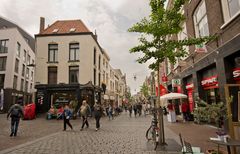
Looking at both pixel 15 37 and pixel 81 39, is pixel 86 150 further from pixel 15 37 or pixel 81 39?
pixel 15 37

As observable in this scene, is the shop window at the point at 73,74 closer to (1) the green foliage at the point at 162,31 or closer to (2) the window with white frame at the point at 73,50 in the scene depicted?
(2) the window with white frame at the point at 73,50

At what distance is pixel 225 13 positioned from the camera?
9.96 m

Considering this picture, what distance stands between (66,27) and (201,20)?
1933cm

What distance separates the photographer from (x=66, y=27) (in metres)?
27.5

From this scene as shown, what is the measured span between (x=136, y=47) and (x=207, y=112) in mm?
4111

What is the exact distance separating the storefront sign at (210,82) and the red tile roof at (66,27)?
17.2m

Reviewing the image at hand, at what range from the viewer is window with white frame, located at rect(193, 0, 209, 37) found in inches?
498

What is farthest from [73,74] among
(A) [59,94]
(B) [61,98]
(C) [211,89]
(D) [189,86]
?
(C) [211,89]

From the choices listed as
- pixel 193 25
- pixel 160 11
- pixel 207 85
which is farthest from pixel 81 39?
pixel 160 11

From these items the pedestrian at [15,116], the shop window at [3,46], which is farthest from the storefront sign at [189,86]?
the shop window at [3,46]

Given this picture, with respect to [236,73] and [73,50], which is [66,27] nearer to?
[73,50]

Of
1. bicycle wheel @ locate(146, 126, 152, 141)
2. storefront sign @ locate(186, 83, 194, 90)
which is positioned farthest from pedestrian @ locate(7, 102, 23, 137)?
storefront sign @ locate(186, 83, 194, 90)

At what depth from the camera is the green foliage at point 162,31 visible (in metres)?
7.98

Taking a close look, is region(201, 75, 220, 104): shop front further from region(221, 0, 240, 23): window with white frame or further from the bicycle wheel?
the bicycle wheel
